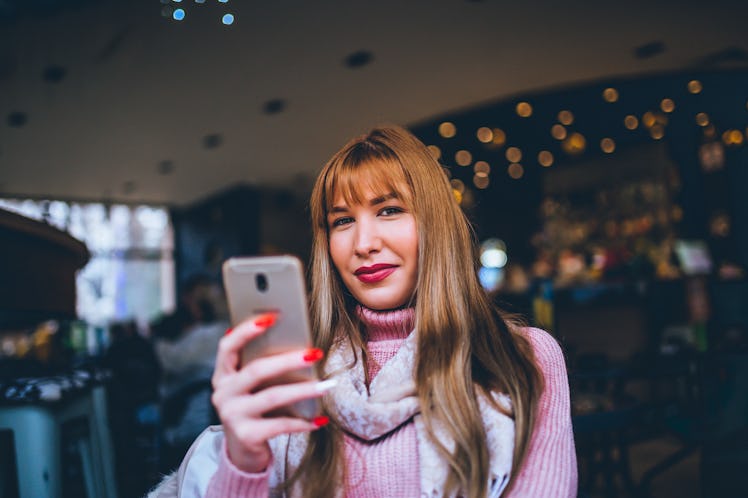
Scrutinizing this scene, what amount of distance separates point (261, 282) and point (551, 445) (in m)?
0.53

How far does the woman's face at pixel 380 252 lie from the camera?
36.9 inches

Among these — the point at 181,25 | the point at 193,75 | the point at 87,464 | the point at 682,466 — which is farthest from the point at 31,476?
the point at 193,75

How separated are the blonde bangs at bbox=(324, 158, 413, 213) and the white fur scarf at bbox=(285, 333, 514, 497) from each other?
27 cm

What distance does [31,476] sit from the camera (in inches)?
46.3

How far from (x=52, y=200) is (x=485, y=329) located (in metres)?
9.70

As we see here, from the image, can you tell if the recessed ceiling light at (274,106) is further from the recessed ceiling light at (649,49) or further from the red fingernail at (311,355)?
the red fingernail at (311,355)

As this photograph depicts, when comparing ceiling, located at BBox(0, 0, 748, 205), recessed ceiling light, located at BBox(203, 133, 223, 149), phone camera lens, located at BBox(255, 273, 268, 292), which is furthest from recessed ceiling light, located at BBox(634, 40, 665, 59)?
phone camera lens, located at BBox(255, 273, 268, 292)

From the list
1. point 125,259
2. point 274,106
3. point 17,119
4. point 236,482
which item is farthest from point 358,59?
point 125,259

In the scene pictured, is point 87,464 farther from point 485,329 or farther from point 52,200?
point 52,200

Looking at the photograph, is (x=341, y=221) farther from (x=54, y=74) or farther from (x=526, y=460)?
(x=54, y=74)

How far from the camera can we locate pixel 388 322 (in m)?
0.98

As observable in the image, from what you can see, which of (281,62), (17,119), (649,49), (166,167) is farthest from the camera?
(166,167)

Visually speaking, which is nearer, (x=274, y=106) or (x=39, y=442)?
(x=39, y=442)

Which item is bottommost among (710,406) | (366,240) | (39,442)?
(710,406)
